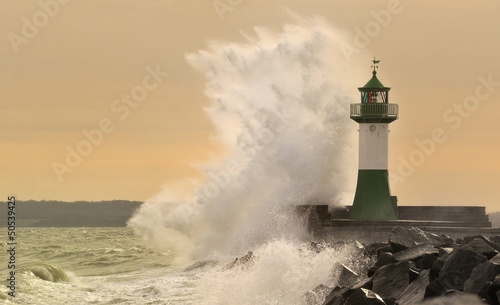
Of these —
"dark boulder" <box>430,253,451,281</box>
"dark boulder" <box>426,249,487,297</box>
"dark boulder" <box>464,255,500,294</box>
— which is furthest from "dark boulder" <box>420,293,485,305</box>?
"dark boulder" <box>430,253,451,281</box>

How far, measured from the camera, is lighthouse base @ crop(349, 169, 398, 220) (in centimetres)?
1958

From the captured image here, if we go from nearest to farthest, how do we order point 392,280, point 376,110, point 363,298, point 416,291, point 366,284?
point 363,298 < point 416,291 < point 392,280 < point 366,284 < point 376,110

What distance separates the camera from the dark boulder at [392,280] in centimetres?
1004

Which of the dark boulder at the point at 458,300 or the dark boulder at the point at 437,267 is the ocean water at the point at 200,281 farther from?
the dark boulder at the point at 458,300

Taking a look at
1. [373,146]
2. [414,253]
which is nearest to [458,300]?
[414,253]

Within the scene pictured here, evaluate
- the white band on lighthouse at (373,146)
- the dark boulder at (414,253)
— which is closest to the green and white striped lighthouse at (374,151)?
the white band on lighthouse at (373,146)

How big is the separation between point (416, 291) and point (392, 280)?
725 millimetres

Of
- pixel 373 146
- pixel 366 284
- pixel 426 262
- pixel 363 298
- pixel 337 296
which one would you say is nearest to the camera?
pixel 363 298

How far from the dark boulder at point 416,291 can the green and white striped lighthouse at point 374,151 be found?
9.62m

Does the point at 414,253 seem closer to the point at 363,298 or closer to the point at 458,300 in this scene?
the point at 363,298

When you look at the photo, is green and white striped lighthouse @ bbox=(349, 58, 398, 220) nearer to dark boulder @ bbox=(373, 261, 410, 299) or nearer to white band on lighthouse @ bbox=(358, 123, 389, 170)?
white band on lighthouse @ bbox=(358, 123, 389, 170)

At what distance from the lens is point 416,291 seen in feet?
31.1

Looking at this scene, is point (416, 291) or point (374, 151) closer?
point (416, 291)

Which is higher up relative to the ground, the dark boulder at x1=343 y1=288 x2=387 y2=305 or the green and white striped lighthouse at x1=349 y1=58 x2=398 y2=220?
the green and white striped lighthouse at x1=349 y1=58 x2=398 y2=220
